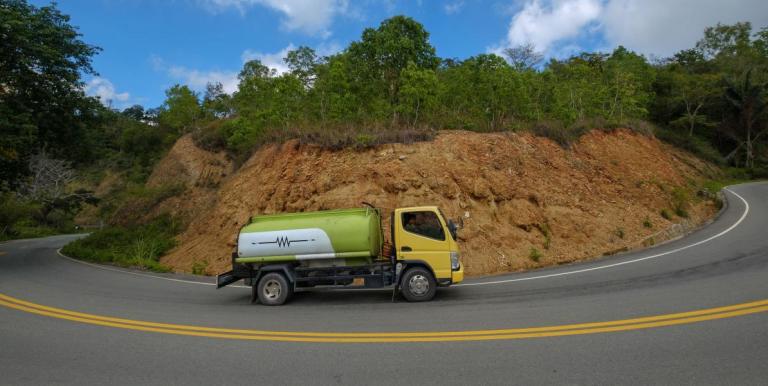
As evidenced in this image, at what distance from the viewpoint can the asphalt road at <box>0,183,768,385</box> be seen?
4.94 m

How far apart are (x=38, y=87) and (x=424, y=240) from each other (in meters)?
17.5

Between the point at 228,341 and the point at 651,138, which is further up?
the point at 651,138

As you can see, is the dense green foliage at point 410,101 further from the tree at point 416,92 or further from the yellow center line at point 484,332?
the yellow center line at point 484,332

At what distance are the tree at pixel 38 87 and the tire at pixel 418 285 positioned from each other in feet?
48.5

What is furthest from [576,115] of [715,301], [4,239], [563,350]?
[4,239]

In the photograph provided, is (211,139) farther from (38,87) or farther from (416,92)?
(416,92)

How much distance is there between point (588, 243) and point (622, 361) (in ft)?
40.2

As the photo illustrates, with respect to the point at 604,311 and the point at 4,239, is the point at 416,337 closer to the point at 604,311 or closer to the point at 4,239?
the point at 604,311

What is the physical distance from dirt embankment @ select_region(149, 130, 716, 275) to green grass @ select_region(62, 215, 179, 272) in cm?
89

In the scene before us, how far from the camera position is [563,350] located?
17.8ft

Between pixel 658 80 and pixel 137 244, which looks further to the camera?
pixel 658 80

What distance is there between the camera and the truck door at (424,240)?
9.20 meters

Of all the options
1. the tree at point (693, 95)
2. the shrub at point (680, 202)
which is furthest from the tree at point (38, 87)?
the tree at point (693, 95)

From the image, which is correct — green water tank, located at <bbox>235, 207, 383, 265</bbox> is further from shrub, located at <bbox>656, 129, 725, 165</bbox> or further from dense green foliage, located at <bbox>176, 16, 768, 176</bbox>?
shrub, located at <bbox>656, 129, 725, 165</bbox>
